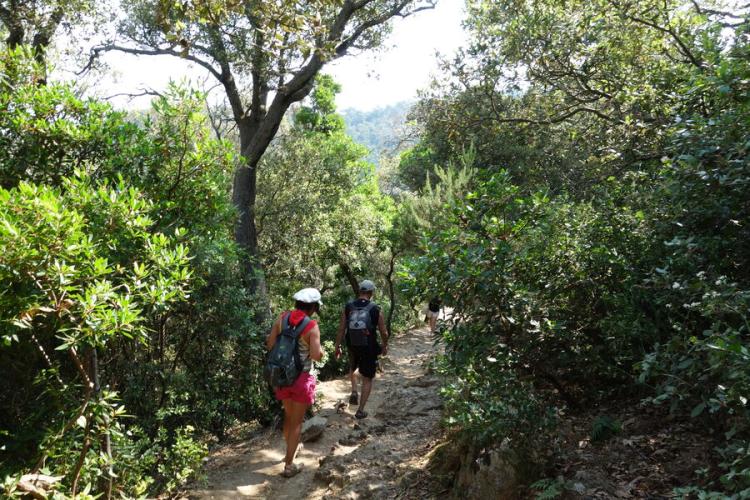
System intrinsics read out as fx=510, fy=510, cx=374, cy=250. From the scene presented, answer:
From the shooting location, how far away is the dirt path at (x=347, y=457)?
5223 millimetres

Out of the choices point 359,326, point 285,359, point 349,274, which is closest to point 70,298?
point 285,359

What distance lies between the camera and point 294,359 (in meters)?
5.39

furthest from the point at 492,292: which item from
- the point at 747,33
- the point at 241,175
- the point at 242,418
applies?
the point at 241,175

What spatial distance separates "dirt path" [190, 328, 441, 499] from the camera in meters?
5.22

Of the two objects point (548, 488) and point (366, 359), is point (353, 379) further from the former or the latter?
point (548, 488)

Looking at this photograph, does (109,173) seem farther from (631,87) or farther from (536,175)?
(536,175)

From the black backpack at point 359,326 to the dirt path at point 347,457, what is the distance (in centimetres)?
117

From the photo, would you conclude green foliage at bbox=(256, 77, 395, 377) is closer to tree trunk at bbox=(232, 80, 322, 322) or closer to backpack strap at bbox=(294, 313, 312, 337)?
tree trunk at bbox=(232, 80, 322, 322)

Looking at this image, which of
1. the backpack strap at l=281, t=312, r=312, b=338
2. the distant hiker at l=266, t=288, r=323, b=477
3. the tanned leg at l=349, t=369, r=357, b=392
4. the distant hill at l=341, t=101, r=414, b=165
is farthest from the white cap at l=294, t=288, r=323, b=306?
the distant hill at l=341, t=101, r=414, b=165

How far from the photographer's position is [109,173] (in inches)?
184

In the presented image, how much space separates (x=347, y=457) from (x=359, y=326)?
191cm

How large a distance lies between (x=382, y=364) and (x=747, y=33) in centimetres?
957

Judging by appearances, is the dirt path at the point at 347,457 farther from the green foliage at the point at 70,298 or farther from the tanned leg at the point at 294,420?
the green foliage at the point at 70,298

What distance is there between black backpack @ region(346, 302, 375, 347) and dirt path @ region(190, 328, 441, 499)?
117 cm
